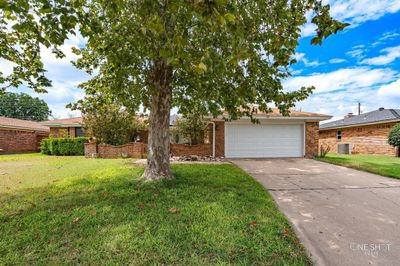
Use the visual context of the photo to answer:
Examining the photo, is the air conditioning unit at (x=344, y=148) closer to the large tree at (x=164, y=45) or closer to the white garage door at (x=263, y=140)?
the white garage door at (x=263, y=140)

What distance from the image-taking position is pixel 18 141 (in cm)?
1780

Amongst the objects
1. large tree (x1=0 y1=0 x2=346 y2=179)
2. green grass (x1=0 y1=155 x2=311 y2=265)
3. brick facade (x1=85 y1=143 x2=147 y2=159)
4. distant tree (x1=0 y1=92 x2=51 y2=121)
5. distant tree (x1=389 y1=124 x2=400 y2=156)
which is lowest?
green grass (x1=0 y1=155 x2=311 y2=265)

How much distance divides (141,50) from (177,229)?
364 centimetres

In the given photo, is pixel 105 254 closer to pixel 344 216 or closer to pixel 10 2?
pixel 10 2

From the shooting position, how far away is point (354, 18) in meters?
6.38

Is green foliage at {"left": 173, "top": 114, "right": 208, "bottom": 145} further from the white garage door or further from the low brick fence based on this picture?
the white garage door

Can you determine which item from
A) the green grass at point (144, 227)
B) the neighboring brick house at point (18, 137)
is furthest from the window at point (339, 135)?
the neighboring brick house at point (18, 137)

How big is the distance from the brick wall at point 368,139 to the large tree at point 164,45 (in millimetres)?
15251

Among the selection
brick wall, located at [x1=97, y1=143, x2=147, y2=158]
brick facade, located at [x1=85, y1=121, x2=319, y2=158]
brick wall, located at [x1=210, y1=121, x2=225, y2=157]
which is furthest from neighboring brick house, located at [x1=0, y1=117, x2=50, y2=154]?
brick wall, located at [x1=210, y1=121, x2=225, y2=157]

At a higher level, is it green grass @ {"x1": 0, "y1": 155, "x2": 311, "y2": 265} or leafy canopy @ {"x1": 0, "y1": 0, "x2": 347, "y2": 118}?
leafy canopy @ {"x1": 0, "y1": 0, "x2": 347, "y2": 118}

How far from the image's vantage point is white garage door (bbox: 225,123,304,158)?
12.3m

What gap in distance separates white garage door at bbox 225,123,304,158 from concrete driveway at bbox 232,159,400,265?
5.25m

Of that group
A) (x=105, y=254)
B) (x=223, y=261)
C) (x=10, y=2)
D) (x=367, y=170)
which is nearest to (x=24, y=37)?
(x=10, y=2)

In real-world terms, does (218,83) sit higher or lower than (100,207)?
higher
